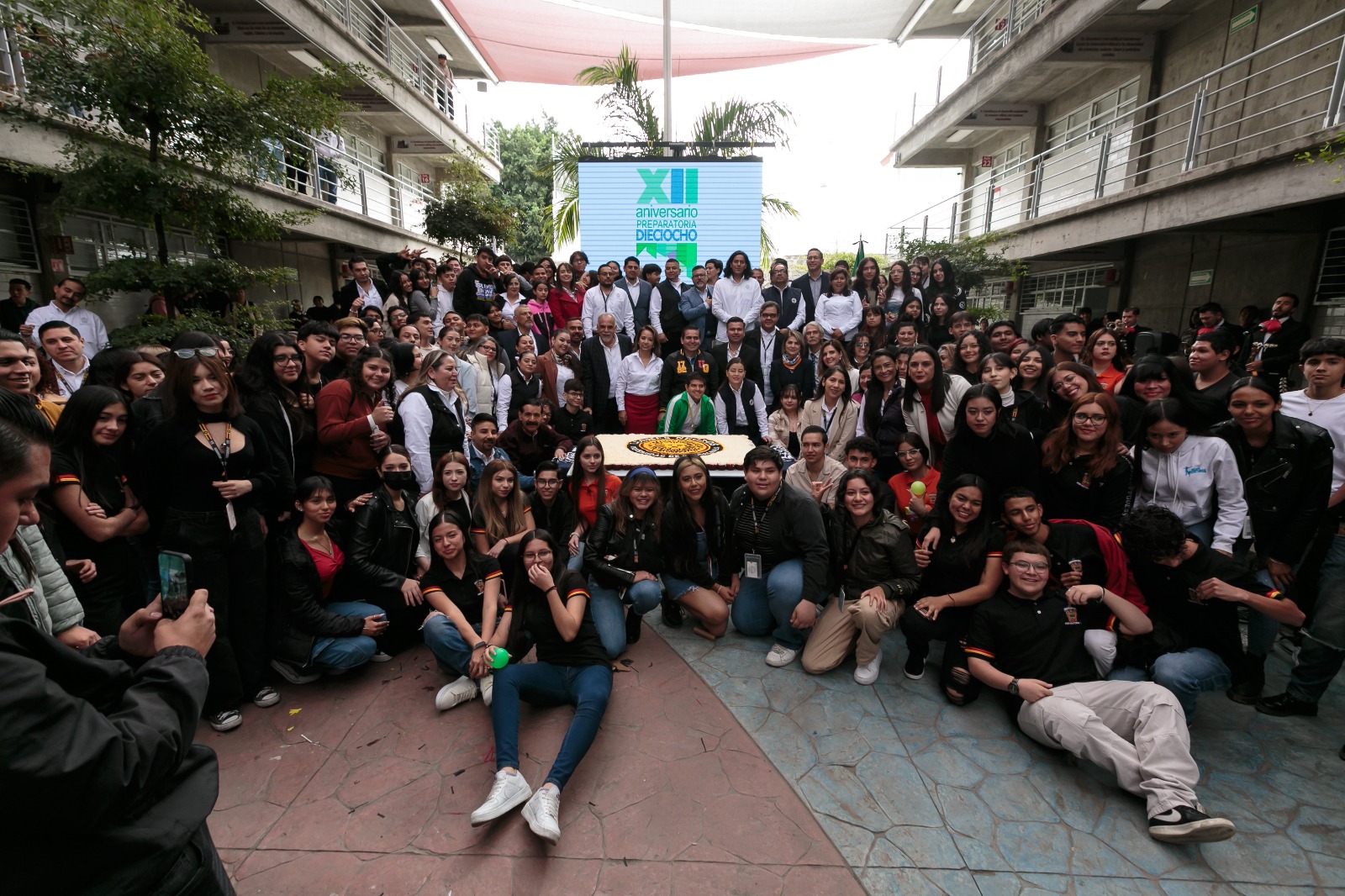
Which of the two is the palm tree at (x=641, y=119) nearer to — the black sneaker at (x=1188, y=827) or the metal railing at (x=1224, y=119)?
the metal railing at (x=1224, y=119)

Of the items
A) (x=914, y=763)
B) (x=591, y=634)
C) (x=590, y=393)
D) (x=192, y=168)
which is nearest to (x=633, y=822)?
(x=591, y=634)

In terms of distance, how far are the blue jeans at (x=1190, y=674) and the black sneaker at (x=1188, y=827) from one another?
0.62 m

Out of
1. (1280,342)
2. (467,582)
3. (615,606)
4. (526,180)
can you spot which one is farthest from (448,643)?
(526,180)

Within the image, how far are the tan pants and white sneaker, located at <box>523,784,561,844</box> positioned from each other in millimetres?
1782

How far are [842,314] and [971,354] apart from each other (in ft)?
7.63

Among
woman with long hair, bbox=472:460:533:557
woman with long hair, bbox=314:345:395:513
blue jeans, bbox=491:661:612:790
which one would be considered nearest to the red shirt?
woman with long hair, bbox=314:345:395:513

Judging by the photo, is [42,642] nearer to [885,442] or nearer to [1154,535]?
[1154,535]

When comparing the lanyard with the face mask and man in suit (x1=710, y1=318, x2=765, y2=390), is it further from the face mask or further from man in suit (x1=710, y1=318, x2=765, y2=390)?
man in suit (x1=710, y1=318, x2=765, y2=390)

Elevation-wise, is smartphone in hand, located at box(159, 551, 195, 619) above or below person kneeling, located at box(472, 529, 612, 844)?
above

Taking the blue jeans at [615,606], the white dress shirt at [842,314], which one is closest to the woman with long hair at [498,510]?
the blue jeans at [615,606]

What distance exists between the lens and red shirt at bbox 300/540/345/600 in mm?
3523

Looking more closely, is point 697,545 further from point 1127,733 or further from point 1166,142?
point 1166,142

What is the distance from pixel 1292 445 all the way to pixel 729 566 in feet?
10.3

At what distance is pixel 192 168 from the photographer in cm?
504
